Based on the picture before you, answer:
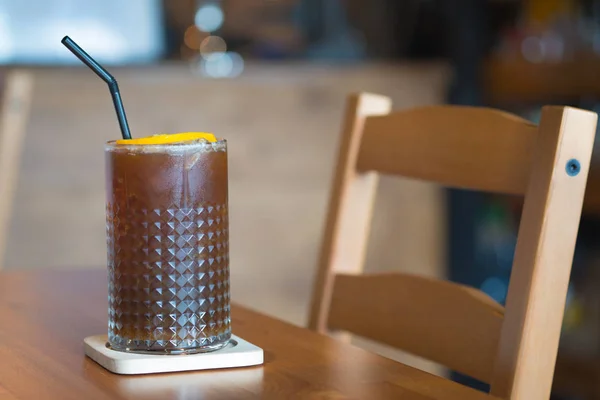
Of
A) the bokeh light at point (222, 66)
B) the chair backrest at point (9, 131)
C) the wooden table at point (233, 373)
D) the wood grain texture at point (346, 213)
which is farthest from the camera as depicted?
the bokeh light at point (222, 66)

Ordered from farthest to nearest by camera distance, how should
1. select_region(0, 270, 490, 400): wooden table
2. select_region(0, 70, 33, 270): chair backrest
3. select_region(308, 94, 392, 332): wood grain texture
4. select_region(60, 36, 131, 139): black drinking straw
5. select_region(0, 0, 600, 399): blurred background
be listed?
select_region(0, 0, 600, 399): blurred background < select_region(0, 70, 33, 270): chair backrest < select_region(308, 94, 392, 332): wood grain texture < select_region(60, 36, 131, 139): black drinking straw < select_region(0, 270, 490, 400): wooden table

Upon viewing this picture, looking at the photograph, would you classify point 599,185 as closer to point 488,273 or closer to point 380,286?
point 488,273

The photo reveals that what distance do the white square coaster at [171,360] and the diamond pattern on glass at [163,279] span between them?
2 centimetres

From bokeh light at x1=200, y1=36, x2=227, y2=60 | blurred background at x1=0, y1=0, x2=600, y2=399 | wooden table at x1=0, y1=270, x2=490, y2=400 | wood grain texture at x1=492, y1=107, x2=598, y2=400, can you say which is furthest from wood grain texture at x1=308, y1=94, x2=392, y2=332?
bokeh light at x1=200, y1=36, x2=227, y2=60

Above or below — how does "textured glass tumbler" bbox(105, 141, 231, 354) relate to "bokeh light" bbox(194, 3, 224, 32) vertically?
below

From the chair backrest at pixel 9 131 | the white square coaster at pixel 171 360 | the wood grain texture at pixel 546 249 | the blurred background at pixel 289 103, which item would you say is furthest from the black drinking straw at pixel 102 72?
the blurred background at pixel 289 103

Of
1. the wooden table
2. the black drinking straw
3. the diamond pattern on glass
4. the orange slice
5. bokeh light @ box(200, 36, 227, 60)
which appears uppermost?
bokeh light @ box(200, 36, 227, 60)

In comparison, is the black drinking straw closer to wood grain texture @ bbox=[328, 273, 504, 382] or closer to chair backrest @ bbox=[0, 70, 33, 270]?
wood grain texture @ bbox=[328, 273, 504, 382]

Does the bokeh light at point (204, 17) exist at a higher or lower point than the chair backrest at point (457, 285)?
higher

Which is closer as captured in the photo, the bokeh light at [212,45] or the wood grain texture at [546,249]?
the wood grain texture at [546,249]

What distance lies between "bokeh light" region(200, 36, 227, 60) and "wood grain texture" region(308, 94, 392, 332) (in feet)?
6.60

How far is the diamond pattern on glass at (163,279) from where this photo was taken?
0.82m

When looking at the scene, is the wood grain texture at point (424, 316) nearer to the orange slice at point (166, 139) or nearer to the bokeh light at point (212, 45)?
the orange slice at point (166, 139)

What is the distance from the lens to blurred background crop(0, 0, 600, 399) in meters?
2.58
